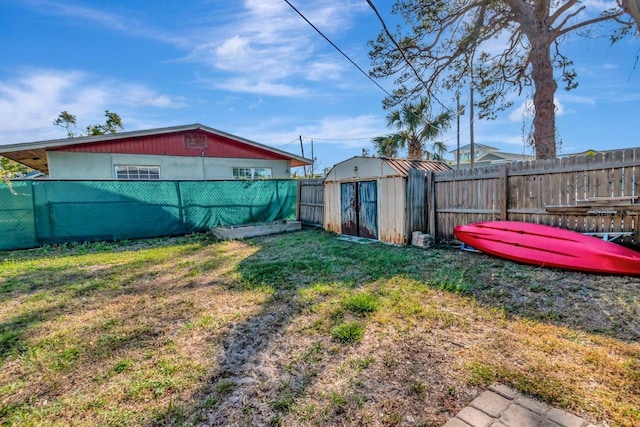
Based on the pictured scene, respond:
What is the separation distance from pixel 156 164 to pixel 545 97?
42.8 feet

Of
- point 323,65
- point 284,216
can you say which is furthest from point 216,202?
point 323,65

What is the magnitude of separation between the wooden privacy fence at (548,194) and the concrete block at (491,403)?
13.8ft

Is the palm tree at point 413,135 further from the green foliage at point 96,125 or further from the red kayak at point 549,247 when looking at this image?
the green foliage at point 96,125

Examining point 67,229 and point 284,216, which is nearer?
point 67,229

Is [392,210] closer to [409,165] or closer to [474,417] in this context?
[409,165]

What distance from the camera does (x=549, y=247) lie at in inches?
169

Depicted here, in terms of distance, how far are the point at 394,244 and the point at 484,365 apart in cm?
444

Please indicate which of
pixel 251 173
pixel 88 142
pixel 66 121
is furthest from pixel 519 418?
pixel 66 121

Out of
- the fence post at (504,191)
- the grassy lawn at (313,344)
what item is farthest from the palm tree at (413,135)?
the grassy lawn at (313,344)

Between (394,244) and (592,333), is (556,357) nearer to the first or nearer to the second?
(592,333)

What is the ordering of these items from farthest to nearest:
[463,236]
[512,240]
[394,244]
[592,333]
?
[394,244] < [463,236] < [512,240] < [592,333]

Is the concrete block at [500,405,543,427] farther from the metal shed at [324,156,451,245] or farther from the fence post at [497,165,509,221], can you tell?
the metal shed at [324,156,451,245]

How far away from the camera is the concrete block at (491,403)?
1659 mm

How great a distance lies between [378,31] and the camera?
30.2ft
